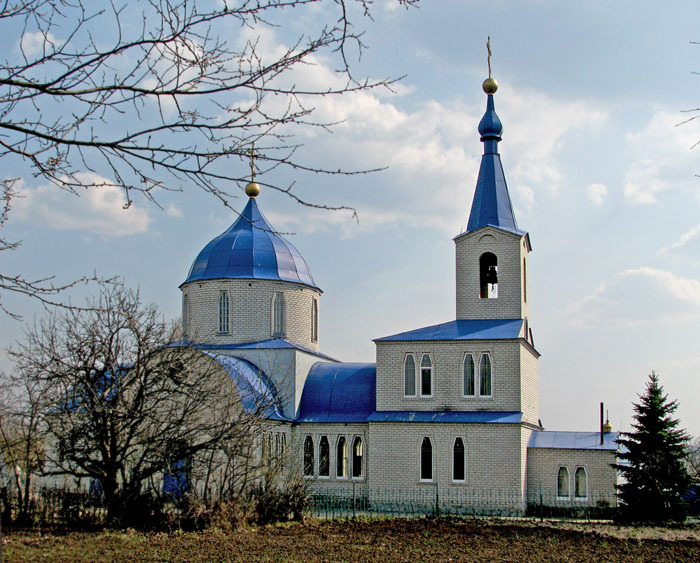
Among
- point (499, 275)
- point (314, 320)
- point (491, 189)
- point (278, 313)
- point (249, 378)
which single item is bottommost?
point (249, 378)

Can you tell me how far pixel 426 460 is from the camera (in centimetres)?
2416

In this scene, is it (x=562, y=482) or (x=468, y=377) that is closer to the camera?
(x=562, y=482)

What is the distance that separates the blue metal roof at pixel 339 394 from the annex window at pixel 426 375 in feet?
6.11

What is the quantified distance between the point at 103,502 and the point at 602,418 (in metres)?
14.5

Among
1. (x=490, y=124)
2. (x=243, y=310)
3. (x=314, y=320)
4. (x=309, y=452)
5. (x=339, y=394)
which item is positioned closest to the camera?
(x=309, y=452)

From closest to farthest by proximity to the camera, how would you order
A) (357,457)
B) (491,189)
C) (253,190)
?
(357,457)
(491,189)
(253,190)

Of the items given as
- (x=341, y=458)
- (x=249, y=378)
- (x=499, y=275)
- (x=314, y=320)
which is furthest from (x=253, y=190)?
(x=341, y=458)

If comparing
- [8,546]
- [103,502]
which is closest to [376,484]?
[103,502]

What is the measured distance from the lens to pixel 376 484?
24203 millimetres

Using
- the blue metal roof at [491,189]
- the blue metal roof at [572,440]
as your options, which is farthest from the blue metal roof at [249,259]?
the blue metal roof at [572,440]

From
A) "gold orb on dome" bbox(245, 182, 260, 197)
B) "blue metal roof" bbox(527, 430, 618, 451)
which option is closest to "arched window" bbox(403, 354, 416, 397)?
"blue metal roof" bbox(527, 430, 618, 451)

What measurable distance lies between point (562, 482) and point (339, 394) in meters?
7.16

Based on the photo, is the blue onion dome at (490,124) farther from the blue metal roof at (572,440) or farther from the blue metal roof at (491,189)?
the blue metal roof at (572,440)

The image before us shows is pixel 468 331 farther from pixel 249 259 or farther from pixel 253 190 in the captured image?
pixel 253 190
